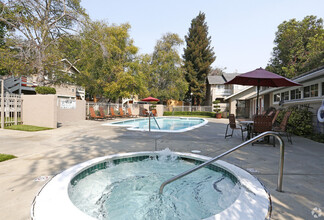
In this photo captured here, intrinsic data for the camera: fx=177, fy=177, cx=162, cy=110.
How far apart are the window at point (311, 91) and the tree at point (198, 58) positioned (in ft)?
80.7

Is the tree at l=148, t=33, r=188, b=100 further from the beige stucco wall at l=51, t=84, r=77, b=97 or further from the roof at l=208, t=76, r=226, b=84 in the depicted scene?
the beige stucco wall at l=51, t=84, r=77, b=97

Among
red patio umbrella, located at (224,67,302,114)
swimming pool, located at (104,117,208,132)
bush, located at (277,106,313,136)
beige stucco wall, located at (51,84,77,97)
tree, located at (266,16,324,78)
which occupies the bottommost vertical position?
swimming pool, located at (104,117,208,132)

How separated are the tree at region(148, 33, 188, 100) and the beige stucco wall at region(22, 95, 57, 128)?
19.7 meters

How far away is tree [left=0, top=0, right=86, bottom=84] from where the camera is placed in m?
11.7

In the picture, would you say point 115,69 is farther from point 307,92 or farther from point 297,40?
point 297,40

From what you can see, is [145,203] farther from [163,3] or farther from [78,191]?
[163,3]

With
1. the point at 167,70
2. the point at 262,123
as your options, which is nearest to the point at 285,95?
the point at 262,123

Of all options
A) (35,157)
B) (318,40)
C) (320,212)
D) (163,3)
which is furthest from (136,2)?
(318,40)

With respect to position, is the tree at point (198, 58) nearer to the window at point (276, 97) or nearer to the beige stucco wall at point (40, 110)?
the window at point (276, 97)

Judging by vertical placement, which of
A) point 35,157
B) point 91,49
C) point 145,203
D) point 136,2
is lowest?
point 145,203

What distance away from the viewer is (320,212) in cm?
193

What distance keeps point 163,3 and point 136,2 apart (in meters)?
1.70

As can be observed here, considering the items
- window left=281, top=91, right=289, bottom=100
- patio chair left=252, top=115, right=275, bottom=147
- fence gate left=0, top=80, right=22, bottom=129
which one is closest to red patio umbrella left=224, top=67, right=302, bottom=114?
patio chair left=252, top=115, right=275, bottom=147

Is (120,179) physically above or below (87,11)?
below
